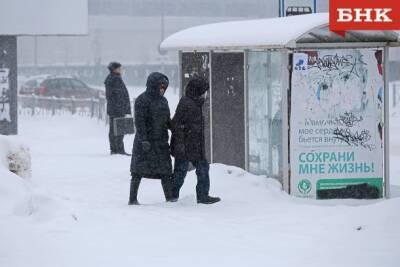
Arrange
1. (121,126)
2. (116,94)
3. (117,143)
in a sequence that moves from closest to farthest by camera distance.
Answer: (121,126), (116,94), (117,143)

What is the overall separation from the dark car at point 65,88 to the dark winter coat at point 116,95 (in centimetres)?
2520

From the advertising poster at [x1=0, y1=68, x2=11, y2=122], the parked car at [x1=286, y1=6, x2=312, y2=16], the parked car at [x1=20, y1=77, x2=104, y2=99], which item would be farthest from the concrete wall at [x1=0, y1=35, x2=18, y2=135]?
the parked car at [x1=20, y1=77, x2=104, y2=99]

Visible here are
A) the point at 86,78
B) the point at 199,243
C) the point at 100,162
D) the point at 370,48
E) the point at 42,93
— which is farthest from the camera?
the point at 86,78

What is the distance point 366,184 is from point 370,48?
1.61 metres

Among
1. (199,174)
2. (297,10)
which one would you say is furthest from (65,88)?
(199,174)

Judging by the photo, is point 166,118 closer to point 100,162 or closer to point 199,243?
point 199,243

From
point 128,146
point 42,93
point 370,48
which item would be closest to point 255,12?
point 42,93

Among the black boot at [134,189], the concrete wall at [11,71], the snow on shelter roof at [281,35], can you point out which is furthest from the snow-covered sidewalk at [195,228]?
the concrete wall at [11,71]

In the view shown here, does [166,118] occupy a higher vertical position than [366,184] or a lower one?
higher

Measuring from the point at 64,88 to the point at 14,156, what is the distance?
33.0 m

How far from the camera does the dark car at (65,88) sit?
4361cm

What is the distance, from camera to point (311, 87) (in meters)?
12.5

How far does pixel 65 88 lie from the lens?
44500 millimetres

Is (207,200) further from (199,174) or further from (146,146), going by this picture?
(146,146)
